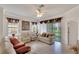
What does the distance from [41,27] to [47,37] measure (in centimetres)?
30

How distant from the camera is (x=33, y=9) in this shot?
2.14 meters

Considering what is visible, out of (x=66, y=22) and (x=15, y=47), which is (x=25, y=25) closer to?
(x=15, y=47)

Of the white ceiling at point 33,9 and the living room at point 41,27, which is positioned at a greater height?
the white ceiling at point 33,9

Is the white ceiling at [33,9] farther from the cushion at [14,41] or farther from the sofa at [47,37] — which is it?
the cushion at [14,41]

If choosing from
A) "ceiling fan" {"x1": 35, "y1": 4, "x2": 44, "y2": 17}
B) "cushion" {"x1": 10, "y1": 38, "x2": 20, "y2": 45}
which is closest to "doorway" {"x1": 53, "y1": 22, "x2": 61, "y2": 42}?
"ceiling fan" {"x1": 35, "y1": 4, "x2": 44, "y2": 17}

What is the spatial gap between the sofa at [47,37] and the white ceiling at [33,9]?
41 centimetres

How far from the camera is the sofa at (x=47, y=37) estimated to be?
92.9 inches

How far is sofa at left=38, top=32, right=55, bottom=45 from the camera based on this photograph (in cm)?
236

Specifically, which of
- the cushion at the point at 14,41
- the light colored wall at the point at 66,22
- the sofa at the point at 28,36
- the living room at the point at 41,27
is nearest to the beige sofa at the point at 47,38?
the living room at the point at 41,27

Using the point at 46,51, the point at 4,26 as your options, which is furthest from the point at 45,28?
the point at 4,26

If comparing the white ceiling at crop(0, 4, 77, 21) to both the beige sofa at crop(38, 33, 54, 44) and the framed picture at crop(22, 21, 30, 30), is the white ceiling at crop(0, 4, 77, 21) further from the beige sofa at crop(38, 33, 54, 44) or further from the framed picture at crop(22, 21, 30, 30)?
the beige sofa at crop(38, 33, 54, 44)
